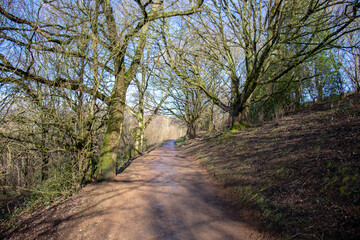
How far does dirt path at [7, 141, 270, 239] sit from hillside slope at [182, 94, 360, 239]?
527 mm

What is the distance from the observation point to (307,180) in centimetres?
331

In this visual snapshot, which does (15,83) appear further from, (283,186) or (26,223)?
(283,186)

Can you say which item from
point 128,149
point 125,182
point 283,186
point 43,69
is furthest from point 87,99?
point 128,149

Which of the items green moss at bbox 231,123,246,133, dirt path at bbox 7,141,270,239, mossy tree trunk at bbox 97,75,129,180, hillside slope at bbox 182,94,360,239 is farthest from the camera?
green moss at bbox 231,123,246,133

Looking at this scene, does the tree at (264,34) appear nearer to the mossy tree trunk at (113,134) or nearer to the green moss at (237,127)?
the green moss at (237,127)

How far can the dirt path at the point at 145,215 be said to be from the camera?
3.17 meters

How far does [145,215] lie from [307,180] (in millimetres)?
3066

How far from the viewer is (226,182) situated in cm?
505

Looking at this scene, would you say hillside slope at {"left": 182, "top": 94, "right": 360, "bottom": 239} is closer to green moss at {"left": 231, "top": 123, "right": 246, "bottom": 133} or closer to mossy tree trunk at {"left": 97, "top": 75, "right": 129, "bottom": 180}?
mossy tree trunk at {"left": 97, "top": 75, "right": 129, "bottom": 180}

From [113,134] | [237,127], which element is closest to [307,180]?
[113,134]

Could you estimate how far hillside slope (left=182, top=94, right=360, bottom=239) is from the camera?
8.02ft

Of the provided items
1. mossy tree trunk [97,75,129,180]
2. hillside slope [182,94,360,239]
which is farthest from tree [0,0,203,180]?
hillside slope [182,94,360,239]

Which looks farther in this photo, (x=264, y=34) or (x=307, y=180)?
(x=264, y=34)

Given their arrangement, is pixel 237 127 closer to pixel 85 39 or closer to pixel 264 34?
pixel 264 34
